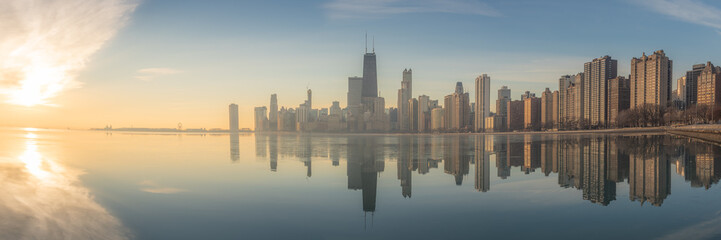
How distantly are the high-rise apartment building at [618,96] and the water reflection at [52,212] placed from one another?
687 feet

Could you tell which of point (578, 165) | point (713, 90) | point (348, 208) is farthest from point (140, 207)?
point (713, 90)

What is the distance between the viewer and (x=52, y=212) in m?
15.2

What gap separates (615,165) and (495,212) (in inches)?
700

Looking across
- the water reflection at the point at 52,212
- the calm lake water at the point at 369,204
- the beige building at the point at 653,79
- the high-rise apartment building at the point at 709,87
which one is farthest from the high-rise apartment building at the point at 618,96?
the water reflection at the point at 52,212

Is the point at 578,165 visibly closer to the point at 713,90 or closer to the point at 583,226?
the point at 583,226

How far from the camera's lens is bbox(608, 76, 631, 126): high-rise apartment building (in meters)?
188

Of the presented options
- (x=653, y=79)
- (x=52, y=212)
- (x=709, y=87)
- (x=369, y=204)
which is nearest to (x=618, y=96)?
(x=653, y=79)

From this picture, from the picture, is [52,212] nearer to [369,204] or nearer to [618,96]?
[369,204]

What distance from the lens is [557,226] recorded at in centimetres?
1255

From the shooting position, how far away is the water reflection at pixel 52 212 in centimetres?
1248

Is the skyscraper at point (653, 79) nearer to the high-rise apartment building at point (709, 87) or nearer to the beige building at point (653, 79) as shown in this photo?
the beige building at point (653, 79)

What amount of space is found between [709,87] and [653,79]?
25.5 m

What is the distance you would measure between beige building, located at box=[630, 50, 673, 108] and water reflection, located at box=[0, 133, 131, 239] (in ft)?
622

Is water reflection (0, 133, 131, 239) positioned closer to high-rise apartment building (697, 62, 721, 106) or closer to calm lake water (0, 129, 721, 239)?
calm lake water (0, 129, 721, 239)
